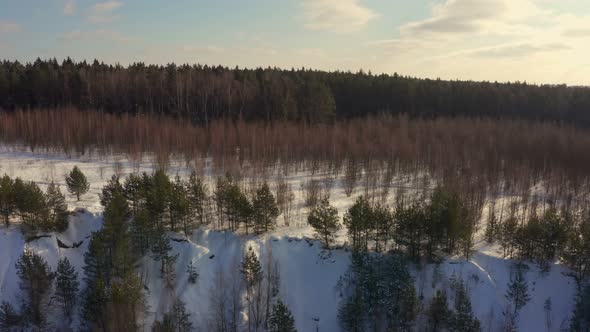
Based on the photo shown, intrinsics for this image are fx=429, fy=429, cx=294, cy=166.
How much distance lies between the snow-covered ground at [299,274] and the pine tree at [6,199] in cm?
61

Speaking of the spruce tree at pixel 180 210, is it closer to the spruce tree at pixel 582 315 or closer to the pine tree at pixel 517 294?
the pine tree at pixel 517 294

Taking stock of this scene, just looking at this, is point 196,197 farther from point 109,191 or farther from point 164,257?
point 109,191

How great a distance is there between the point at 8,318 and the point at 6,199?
461 centimetres

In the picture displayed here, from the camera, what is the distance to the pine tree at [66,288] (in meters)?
14.1

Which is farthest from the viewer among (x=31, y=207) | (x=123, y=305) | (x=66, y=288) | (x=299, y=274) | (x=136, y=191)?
(x=136, y=191)

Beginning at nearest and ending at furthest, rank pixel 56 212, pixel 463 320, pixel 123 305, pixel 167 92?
1. pixel 123 305
2. pixel 463 320
3. pixel 56 212
4. pixel 167 92

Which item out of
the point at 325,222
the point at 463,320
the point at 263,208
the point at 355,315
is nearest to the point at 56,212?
the point at 263,208

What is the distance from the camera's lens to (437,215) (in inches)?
618

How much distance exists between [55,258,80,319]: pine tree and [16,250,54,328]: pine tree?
38cm

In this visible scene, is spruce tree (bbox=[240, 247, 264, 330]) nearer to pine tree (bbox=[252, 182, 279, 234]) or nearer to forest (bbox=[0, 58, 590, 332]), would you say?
forest (bbox=[0, 58, 590, 332])

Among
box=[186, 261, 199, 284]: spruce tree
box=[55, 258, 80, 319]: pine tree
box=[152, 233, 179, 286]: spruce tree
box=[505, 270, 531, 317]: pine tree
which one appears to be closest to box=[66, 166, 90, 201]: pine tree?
box=[55, 258, 80, 319]: pine tree

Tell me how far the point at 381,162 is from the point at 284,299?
54.1 feet

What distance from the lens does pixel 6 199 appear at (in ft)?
52.0

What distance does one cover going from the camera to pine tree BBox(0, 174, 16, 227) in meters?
15.8
